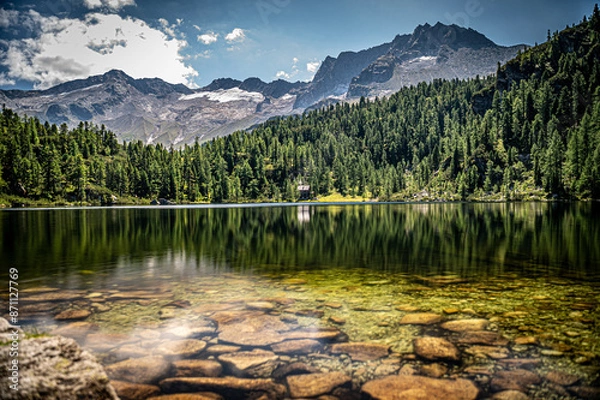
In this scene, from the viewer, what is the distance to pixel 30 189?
199 m

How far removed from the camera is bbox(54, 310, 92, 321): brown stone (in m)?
14.5

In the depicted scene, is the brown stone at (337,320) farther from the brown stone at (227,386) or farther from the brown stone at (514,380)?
the brown stone at (514,380)

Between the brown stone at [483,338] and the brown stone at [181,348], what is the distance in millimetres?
8630

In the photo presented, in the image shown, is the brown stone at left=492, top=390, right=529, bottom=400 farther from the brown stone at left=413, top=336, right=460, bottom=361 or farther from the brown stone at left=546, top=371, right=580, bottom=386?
the brown stone at left=413, top=336, right=460, bottom=361

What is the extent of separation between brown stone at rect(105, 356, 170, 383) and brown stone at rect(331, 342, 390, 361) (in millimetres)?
5126

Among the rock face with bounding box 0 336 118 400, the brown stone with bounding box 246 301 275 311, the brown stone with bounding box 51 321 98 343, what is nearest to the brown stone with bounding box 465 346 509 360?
the brown stone with bounding box 246 301 275 311

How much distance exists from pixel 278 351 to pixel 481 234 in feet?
136

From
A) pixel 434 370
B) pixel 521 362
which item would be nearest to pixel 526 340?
pixel 521 362

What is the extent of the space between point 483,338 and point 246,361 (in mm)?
7938

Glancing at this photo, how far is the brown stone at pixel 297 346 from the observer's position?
11055mm

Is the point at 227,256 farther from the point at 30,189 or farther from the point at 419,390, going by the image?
the point at 30,189

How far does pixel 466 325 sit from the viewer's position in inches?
513

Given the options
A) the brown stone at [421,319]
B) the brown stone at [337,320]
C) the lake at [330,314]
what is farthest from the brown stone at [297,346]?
the brown stone at [421,319]

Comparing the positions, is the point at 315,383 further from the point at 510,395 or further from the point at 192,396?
the point at 510,395
